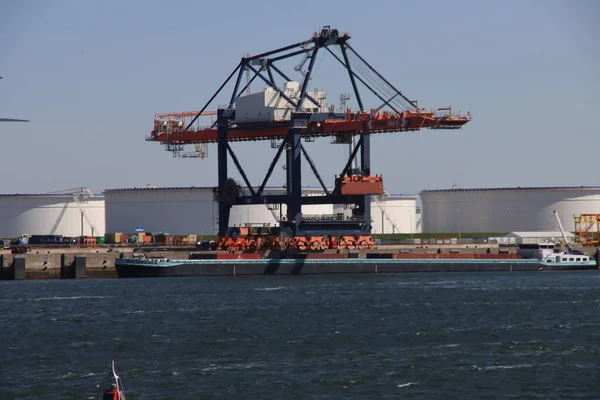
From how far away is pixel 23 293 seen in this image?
203 ft

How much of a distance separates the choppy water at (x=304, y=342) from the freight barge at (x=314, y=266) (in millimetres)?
11936

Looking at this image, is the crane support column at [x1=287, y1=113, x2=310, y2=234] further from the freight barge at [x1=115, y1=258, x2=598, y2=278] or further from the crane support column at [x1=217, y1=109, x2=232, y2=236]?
the crane support column at [x1=217, y1=109, x2=232, y2=236]

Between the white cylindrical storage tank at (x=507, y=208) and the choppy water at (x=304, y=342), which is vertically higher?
the white cylindrical storage tank at (x=507, y=208)

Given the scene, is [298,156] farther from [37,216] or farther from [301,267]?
[37,216]

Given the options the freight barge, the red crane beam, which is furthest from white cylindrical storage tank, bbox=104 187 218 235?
the freight barge

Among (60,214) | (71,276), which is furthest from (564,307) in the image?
(60,214)

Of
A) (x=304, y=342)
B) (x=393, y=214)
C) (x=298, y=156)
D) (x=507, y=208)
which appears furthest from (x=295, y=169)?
(x=393, y=214)

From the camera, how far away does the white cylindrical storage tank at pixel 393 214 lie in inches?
4899

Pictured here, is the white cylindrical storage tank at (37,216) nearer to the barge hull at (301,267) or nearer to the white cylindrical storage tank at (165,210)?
the white cylindrical storage tank at (165,210)

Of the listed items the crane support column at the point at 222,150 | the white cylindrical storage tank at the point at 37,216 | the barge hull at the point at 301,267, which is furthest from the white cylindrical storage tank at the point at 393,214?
the crane support column at the point at 222,150

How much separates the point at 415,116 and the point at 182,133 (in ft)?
69.0

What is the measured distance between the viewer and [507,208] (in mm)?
119188

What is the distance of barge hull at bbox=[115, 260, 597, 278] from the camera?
76.2 metres

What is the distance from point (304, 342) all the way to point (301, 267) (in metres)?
40.4
